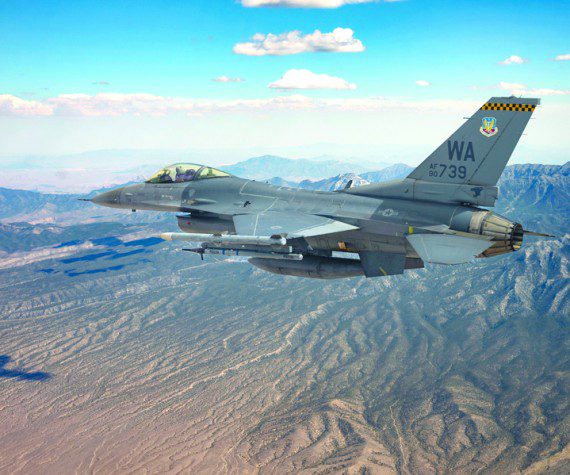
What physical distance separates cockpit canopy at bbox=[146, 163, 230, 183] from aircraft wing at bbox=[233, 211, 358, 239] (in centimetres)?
477

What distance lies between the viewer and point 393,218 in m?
20.4

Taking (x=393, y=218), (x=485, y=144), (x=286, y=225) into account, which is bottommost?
(x=286, y=225)

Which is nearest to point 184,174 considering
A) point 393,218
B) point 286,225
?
point 286,225

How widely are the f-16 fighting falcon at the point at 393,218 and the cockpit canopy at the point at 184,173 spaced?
8.23 feet

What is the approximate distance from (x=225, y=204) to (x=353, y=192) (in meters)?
6.35

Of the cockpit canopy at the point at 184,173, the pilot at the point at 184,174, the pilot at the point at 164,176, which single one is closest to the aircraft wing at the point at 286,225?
the cockpit canopy at the point at 184,173

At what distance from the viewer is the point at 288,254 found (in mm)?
19562

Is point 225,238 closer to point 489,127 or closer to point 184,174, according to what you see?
point 184,174

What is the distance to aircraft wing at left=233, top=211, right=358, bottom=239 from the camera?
18828mm

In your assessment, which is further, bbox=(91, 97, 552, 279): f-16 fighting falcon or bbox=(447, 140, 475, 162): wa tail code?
bbox=(447, 140, 475, 162): wa tail code

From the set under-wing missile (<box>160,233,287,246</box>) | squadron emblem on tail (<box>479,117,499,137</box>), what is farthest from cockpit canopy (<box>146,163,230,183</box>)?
squadron emblem on tail (<box>479,117,499,137</box>)

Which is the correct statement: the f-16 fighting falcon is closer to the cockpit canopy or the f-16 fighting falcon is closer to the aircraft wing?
the aircraft wing

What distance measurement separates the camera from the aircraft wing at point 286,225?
18.8 metres

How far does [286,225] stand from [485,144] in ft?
28.4
